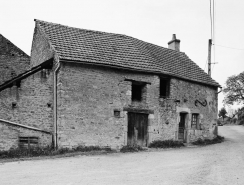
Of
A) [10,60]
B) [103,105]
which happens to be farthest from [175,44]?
[10,60]

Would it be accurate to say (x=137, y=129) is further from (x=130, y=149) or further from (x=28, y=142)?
(x=28, y=142)

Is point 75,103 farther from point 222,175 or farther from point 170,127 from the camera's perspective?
point 222,175

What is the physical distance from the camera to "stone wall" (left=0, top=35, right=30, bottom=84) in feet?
63.2

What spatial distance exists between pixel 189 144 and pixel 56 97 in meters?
8.96

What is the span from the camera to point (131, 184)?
7.46 meters

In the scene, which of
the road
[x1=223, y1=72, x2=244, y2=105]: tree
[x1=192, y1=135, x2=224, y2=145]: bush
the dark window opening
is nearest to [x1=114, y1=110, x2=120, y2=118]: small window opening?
the dark window opening

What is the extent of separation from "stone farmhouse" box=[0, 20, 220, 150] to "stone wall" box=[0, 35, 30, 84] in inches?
79.8

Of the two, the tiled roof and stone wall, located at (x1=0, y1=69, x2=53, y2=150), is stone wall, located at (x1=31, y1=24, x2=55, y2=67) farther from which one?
stone wall, located at (x1=0, y1=69, x2=53, y2=150)

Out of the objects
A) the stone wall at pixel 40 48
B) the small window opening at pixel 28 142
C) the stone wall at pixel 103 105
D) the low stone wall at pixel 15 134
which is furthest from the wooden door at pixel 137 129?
the stone wall at pixel 40 48

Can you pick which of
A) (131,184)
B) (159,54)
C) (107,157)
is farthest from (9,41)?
(131,184)

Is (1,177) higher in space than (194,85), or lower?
lower

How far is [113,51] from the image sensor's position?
15688 millimetres

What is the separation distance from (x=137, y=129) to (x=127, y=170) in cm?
580

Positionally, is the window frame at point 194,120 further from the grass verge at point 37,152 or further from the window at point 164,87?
the grass verge at point 37,152
